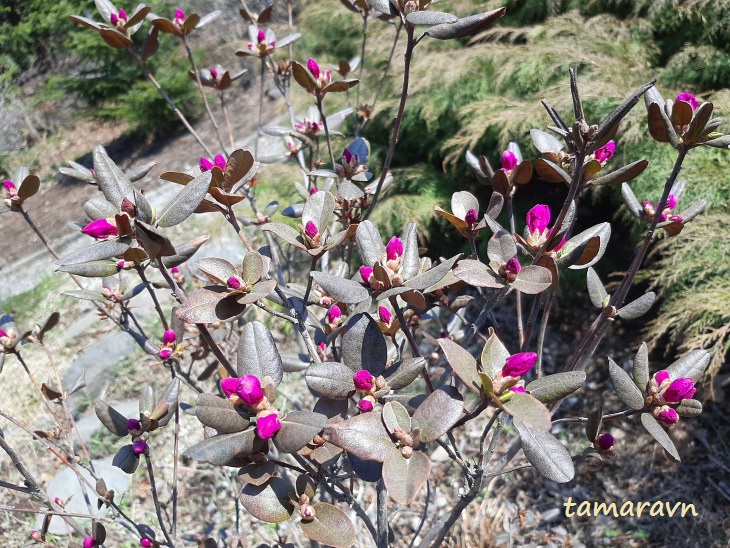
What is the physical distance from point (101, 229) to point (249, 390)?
0.29 metres

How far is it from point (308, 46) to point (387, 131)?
2.22m

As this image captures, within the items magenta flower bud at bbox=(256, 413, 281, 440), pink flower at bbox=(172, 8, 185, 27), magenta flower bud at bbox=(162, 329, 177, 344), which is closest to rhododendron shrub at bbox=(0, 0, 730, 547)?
magenta flower bud at bbox=(256, 413, 281, 440)

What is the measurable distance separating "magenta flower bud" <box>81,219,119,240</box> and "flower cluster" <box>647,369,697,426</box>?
2.62 feet

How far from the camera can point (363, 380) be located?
2.11 ft

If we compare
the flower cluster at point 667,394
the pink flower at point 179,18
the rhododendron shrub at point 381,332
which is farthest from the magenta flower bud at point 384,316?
the pink flower at point 179,18

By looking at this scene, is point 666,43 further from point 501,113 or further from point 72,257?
point 72,257

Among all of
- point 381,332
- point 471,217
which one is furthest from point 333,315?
point 471,217

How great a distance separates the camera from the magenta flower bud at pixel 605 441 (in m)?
0.79

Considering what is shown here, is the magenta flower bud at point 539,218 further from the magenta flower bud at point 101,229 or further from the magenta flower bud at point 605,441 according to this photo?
the magenta flower bud at point 101,229

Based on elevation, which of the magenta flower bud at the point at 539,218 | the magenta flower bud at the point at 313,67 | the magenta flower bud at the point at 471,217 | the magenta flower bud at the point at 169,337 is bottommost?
the magenta flower bud at the point at 169,337

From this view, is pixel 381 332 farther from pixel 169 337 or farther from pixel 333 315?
pixel 169 337

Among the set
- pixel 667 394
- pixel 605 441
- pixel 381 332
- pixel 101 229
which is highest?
pixel 101 229

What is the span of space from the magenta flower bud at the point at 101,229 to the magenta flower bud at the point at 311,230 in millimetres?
262

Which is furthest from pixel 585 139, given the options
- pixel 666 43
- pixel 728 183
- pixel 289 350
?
pixel 666 43
